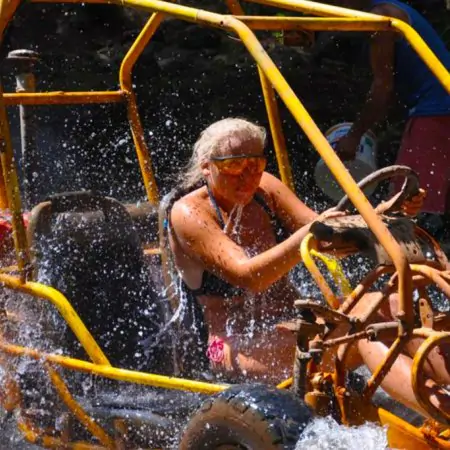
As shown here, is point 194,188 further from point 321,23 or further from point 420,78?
point 420,78

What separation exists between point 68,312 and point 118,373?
0.88 feet

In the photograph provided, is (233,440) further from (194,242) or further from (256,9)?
(256,9)

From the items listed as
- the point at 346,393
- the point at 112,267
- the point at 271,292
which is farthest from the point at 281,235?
the point at 346,393

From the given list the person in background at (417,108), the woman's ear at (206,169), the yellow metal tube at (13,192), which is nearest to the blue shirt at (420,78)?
the person in background at (417,108)

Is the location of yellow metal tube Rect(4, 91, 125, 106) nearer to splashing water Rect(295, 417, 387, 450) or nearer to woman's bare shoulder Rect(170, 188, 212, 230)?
woman's bare shoulder Rect(170, 188, 212, 230)

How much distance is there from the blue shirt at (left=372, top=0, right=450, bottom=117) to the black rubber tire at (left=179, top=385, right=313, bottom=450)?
2.62 metres

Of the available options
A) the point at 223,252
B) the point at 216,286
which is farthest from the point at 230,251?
the point at 216,286

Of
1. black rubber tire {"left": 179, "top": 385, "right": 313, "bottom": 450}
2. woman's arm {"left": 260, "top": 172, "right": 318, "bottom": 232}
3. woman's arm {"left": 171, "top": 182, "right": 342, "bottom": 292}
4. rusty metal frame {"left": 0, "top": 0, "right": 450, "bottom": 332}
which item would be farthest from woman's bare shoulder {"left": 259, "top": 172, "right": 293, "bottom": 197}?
black rubber tire {"left": 179, "top": 385, "right": 313, "bottom": 450}

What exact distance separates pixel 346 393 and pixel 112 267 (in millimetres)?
1392

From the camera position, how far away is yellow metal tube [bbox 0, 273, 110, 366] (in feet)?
11.8

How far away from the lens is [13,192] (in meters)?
3.75

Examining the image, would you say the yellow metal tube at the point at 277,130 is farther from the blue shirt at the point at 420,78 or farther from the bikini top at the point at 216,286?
the blue shirt at the point at 420,78

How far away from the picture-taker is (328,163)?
293 cm

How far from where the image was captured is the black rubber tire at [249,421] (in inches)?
115
